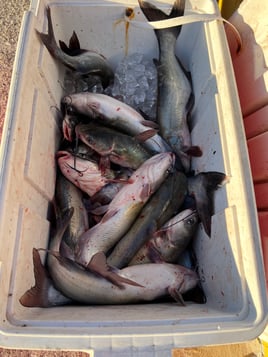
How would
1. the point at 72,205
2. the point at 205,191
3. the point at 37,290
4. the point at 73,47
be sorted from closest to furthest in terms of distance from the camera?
the point at 37,290 → the point at 205,191 → the point at 72,205 → the point at 73,47

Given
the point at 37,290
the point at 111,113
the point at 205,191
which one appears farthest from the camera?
the point at 111,113

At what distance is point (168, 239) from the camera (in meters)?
1.48

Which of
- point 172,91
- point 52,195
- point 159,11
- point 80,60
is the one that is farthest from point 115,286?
point 159,11

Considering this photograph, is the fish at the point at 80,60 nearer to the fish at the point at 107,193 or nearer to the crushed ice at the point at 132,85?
the crushed ice at the point at 132,85

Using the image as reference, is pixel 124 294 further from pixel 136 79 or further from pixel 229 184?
pixel 136 79

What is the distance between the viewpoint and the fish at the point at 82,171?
5.27 feet

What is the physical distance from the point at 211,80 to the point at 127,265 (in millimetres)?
828

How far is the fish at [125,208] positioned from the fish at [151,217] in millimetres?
22

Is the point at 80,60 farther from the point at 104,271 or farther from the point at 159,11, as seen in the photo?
the point at 104,271

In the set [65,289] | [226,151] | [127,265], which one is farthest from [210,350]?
[226,151]

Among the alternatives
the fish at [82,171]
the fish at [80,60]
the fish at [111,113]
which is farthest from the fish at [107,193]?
the fish at [80,60]

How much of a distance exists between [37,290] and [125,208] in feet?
1.48

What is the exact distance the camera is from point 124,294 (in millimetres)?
1349

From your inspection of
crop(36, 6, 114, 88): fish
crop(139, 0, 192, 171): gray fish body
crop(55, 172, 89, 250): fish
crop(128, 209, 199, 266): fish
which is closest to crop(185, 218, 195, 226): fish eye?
crop(128, 209, 199, 266): fish
